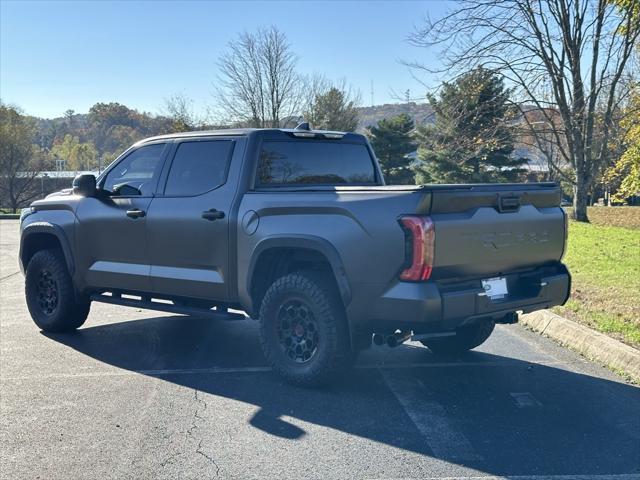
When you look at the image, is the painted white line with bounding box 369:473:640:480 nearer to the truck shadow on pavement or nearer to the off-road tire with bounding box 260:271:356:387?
the truck shadow on pavement

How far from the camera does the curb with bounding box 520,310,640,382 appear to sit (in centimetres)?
533

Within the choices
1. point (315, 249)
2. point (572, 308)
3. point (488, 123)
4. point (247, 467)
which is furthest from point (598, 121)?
point (247, 467)

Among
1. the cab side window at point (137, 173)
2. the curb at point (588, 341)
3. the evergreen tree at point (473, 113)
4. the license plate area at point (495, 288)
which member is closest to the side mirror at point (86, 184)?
the cab side window at point (137, 173)

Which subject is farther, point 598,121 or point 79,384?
point 598,121

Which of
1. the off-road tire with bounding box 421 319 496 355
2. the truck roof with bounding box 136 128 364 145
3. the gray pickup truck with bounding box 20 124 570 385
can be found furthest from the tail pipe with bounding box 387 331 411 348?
the truck roof with bounding box 136 128 364 145

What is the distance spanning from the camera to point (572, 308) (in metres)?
7.20

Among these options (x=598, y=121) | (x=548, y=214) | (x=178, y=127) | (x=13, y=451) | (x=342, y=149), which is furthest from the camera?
(x=178, y=127)

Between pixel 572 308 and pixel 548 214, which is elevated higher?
pixel 548 214

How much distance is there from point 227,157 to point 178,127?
36.1m

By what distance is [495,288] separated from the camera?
471 centimetres

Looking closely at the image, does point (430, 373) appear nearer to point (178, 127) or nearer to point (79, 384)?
point (79, 384)

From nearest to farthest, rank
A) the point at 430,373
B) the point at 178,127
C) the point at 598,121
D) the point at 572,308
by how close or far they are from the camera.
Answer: the point at 430,373 → the point at 572,308 → the point at 598,121 → the point at 178,127

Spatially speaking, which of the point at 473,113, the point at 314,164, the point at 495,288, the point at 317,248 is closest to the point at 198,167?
the point at 314,164

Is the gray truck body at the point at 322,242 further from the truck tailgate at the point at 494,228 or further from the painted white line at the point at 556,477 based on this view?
the painted white line at the point at 556,477
